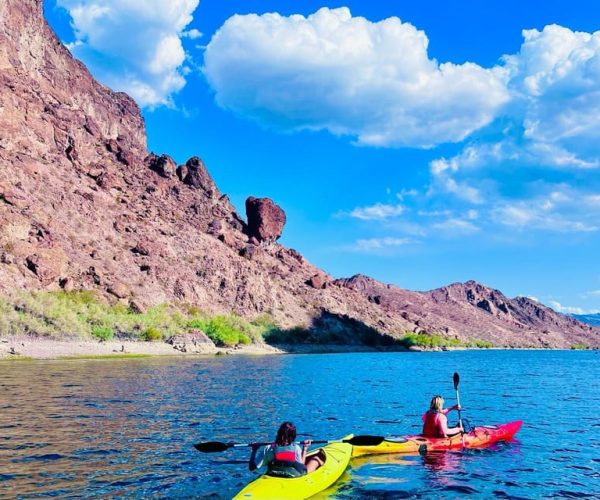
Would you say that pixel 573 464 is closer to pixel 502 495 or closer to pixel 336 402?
pixel 502 495

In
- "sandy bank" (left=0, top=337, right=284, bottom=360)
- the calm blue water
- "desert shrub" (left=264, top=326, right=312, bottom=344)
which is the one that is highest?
"desert shrub" (left=264, top=326, right=312, bottom=344)

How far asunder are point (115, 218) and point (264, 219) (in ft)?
179

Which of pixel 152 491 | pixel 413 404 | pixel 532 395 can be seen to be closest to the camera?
pixel 152 491

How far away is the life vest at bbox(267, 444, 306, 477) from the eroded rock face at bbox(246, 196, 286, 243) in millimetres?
135675

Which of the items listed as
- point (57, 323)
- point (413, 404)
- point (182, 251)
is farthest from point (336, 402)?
point (182, 251)

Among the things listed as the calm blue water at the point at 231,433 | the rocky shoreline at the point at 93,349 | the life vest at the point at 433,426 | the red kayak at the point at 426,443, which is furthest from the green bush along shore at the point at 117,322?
the life vest at the point at 433,426

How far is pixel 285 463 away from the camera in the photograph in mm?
12203

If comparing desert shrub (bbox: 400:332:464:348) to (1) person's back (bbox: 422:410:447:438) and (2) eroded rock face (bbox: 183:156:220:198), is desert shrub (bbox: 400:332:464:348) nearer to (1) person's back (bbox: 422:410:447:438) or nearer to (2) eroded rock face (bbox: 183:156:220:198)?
(2) eroded rock face (bbox: 183:156:220:198)

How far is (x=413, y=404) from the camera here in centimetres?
3086

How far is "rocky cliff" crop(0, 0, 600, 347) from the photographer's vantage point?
266ft

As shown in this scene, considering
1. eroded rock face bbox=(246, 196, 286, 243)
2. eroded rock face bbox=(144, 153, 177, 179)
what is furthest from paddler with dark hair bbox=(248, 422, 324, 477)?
eroded rock face bbox=(246, 196, 286, 243)

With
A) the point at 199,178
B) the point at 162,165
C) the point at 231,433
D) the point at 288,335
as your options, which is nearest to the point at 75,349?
the point at 231,433

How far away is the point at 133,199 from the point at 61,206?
24002mm

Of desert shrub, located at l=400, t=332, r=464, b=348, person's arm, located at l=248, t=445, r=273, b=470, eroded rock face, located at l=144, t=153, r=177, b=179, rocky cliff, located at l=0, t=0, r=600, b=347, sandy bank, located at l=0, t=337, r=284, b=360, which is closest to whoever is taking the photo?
person's arm, located at l=248, t=445, r=273, b=470
